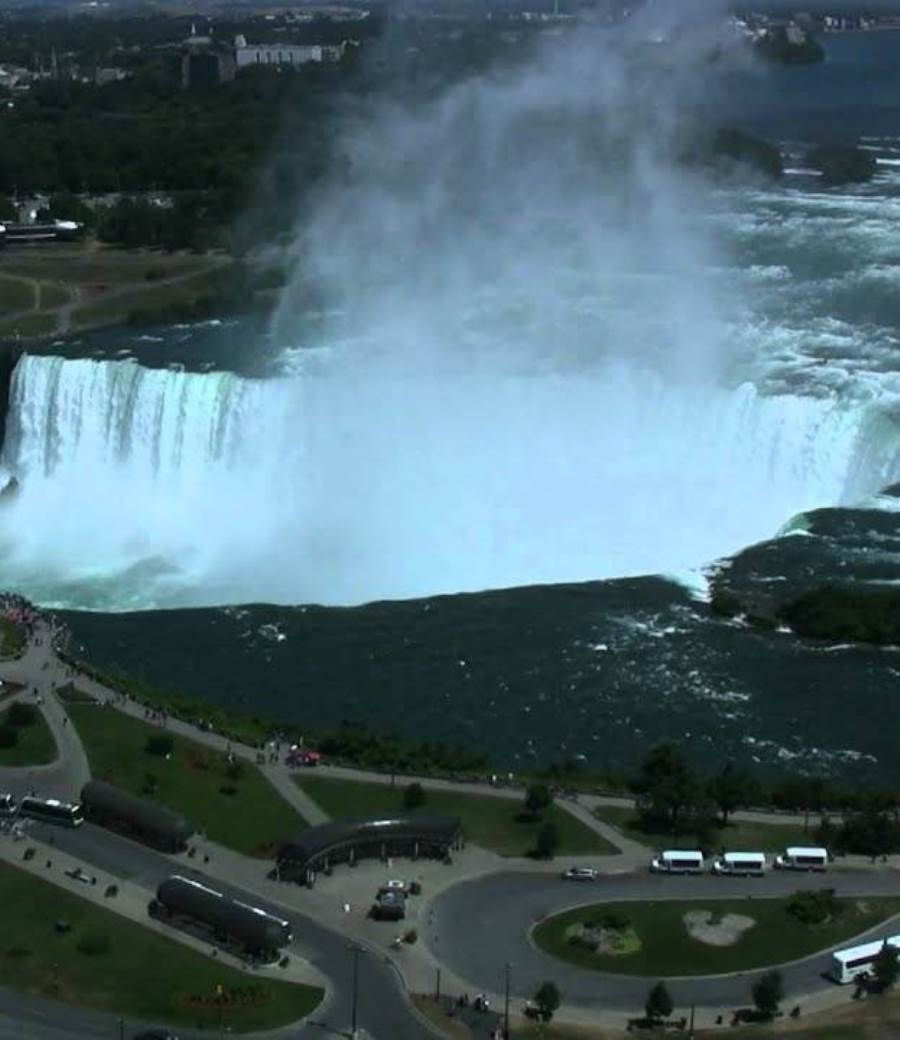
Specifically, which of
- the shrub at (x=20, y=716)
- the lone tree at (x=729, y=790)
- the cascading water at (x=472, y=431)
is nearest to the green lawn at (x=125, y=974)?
the shrub at (x=20, y=716)

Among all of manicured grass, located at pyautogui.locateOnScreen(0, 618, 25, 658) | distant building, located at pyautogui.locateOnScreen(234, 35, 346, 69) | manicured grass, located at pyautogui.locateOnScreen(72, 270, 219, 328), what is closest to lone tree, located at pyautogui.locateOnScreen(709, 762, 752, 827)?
manicured grass, located at pyautogui.locateOnScreen(0, 618, 25, 658)

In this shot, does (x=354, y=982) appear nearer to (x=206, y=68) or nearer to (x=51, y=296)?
(x=51, y=296)

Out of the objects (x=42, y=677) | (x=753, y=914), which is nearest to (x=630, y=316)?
(x=42, y=677)

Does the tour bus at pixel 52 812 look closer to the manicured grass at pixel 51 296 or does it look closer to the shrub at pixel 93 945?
the shrub at pixel 93 945

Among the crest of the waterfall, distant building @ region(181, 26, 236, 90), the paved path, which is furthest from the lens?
distant building @ region(181, 26, 236, 90)

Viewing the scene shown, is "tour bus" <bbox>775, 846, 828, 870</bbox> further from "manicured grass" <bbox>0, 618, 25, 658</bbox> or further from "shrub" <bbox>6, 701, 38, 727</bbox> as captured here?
"manicured grass" <bbox>0, 618, 25, 658</bbox>

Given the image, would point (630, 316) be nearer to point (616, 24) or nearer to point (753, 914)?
point (616, 24)

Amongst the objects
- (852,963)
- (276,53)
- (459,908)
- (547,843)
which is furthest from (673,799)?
(276,53)
